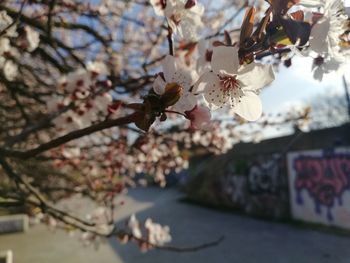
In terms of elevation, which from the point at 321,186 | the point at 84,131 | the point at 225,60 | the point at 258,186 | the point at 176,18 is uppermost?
the point at 176,18

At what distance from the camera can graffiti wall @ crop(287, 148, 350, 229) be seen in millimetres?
8359

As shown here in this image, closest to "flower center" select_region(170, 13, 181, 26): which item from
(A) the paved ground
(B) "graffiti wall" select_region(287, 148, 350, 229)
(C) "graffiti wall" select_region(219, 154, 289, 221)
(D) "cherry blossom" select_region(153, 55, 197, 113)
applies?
(D) "cherry blossom" select_region(153, 55, 197, 113)

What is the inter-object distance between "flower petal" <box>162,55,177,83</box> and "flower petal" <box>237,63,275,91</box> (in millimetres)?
128

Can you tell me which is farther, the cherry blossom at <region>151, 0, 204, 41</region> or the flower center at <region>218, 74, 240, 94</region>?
the cherry blossom at <region>151, 0, 204, 41</region>

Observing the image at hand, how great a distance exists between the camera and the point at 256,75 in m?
0.68

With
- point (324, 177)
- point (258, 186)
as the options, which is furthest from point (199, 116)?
point (258, 186)

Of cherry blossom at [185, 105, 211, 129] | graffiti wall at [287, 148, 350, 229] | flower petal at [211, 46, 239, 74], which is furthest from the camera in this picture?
graffiti wall at [287, 148, 350, 229]

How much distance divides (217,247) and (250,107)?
6920 millimetres

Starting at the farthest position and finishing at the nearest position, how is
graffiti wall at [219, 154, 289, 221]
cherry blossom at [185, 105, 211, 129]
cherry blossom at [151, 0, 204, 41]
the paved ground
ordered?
graffiti wall at [219, 154, 289, 221], the paved ground, cherry blossom at [151, 0, 204, 41], cherry blossom at [185, 105, 211, 129]

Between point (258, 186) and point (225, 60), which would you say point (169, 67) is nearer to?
point (225, 60)

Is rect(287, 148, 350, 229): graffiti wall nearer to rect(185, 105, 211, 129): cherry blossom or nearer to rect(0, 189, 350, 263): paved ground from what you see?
rect(0, 189, 350, 263): paved ground

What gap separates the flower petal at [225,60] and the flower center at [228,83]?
0.09 feet

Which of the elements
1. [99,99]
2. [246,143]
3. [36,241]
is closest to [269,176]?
[246,143]

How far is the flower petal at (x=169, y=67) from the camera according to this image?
0.71 meters
